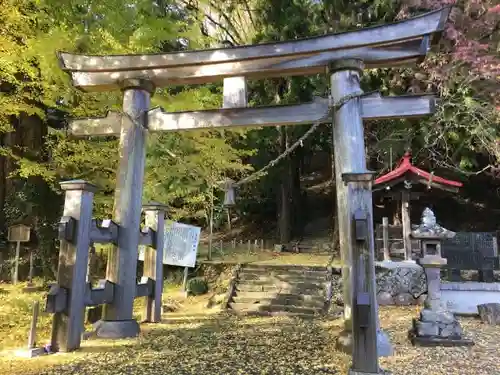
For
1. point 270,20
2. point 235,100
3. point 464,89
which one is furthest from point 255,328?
point 270,20

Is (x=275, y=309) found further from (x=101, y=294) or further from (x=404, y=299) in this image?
(x=101, y=294)

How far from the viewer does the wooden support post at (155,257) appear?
7.08 metres

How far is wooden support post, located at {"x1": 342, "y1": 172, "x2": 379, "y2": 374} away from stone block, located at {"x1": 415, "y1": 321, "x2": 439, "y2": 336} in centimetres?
241

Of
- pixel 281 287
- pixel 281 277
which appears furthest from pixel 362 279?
pixel 281 277

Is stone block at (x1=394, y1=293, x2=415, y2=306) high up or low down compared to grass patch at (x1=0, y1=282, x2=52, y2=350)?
up

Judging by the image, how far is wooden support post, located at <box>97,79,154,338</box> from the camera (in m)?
5.73

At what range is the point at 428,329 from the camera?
6.04 meters

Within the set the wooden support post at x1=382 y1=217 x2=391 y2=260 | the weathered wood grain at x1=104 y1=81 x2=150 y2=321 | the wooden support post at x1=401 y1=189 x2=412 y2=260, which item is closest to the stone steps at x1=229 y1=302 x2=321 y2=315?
the wooden support post at x1=382 y1=217 x2=391 y2=260

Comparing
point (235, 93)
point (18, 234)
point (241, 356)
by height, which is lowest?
point (241, 356)

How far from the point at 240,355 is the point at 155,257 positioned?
9.43ft

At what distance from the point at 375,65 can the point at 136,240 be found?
14.6ft

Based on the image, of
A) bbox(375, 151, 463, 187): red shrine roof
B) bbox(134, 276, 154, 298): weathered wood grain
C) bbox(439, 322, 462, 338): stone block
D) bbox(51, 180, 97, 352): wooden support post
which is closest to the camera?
→ bbox(51, 180, 97, 352): wooden support post

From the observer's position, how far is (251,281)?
10898 millimetres

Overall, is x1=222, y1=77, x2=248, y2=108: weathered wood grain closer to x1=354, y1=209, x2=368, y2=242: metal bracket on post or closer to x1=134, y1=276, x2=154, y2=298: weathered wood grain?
x1=354, y1=209, x2=368, y2=242: metal bracket on post
